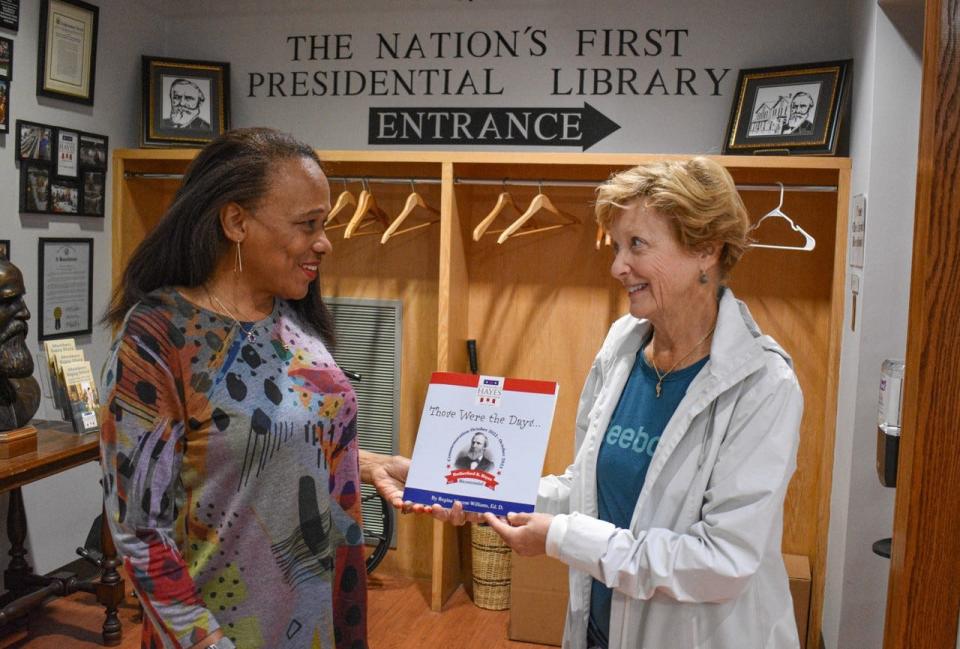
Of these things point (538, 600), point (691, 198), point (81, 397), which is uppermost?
point (691, 198)

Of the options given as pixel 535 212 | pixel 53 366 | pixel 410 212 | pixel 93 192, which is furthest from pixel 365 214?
pixel 53 366

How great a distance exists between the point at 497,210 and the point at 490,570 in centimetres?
157

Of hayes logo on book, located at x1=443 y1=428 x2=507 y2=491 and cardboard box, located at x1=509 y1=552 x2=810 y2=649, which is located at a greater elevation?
hayes logo on book, located at x1=443 y1=428 x2=507 y2=491

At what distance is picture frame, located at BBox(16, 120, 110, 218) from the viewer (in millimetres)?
3691

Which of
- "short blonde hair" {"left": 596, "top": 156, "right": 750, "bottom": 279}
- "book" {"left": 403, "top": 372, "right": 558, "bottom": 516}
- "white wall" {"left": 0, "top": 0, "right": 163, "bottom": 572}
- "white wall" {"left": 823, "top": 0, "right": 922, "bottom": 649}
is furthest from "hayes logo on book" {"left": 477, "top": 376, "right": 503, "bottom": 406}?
"white wall" {"left": 0, "top": 0, "right": 163, "bottom": 572}

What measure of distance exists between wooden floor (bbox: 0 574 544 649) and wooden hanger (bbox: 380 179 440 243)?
1.61 meters

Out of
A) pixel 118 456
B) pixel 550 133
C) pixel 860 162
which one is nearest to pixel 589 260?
pixel 550 133

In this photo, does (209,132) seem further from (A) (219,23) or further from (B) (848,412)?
(B) (848,412)

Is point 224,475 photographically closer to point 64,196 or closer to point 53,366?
point 53,366

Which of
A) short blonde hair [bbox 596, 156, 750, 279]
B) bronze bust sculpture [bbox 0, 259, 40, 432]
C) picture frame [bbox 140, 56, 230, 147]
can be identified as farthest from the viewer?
picture frame [bbox 140, 56, 230, 147]

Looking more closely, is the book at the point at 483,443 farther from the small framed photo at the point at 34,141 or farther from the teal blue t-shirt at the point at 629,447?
the small framed photo at the point at 34,141

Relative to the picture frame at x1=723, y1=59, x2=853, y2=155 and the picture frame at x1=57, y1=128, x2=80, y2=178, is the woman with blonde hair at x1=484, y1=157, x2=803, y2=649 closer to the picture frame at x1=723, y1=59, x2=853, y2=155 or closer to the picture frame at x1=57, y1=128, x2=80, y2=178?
the picture frame at x1=723, y1=59, x2=853, y2=155

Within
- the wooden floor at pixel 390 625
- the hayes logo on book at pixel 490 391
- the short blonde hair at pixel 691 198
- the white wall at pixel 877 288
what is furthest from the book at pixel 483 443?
the wooden floor at pixel 390 625

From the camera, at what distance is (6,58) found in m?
3.55
